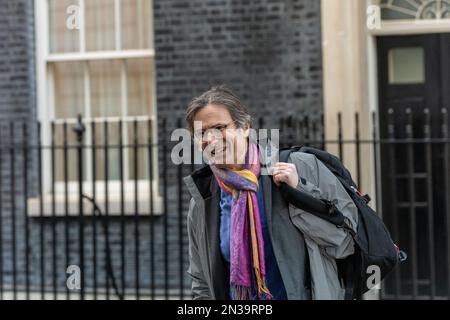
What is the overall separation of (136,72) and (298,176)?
5973mm

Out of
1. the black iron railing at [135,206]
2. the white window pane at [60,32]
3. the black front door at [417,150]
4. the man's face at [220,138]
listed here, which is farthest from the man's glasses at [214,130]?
the white window pane at [60,32]

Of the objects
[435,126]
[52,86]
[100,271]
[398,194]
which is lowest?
[100,271]

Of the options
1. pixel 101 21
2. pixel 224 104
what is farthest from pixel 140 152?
pixel 224 104

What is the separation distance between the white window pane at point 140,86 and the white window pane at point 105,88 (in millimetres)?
128

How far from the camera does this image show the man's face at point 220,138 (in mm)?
3086

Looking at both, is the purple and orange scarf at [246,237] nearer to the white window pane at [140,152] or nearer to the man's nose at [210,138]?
the man's nose at [210,138]

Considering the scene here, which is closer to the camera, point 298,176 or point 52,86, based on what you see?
point 298,176

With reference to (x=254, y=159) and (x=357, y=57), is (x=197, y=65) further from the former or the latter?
(x=254, y=159)

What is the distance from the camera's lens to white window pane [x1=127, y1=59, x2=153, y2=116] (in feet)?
28.7

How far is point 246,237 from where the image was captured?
3.06 m

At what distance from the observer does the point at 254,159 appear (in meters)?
3.15

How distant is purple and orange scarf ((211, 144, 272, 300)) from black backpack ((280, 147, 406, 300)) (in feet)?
0.44

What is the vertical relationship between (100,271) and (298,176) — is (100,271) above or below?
below

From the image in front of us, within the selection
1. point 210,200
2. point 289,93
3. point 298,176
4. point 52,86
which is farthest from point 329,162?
point 52,86
